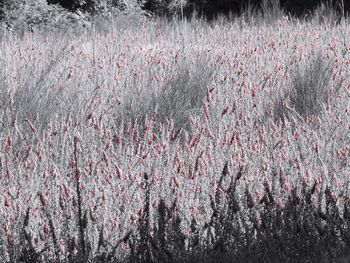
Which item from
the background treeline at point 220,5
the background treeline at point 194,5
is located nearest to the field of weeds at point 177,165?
the background treeline at point 194,5

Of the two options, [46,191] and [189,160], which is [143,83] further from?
[46,191]

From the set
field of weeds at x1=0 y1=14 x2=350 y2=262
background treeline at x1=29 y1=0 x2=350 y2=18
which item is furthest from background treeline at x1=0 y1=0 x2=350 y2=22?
field of weeds at x1=0 y1=14 x2=350 y2=262

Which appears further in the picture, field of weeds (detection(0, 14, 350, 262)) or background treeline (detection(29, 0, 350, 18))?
background treeline (detection(29, 0, 350, 18))

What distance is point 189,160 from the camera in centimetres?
342

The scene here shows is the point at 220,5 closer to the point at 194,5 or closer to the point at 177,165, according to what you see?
the point at 194,5

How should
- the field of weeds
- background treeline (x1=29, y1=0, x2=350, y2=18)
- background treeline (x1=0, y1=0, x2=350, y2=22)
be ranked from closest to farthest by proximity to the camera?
the field of weeds, background treeline (x1=0, y1=0, x2=350, y2=22), background treeline (x1=29, y1=0, x2=350, y2=18)

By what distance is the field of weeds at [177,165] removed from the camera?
2626 mm

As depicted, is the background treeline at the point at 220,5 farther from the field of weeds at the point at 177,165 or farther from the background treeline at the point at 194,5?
the field of weeds at the point at 177,165

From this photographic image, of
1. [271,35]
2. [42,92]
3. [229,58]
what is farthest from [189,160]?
[271,35]

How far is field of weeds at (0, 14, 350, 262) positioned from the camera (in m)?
2.63

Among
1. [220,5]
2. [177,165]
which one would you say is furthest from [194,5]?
[177,165]

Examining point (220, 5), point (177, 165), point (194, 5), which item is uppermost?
point (177, 165)

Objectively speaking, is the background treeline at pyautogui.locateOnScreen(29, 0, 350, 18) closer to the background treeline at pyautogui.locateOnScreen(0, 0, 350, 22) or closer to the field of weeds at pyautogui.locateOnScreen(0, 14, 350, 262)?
the background treeline at pyautogui.locateOnScreen(0, 0, 350, 22)

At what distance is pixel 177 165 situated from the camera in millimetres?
3320
